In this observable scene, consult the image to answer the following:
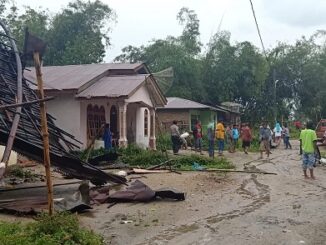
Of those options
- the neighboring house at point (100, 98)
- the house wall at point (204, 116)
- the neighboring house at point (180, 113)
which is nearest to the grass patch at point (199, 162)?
the neighboring house at point (100, 98)

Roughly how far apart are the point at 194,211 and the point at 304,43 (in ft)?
162

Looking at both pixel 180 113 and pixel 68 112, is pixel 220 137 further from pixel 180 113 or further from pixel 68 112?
pixel 180 113

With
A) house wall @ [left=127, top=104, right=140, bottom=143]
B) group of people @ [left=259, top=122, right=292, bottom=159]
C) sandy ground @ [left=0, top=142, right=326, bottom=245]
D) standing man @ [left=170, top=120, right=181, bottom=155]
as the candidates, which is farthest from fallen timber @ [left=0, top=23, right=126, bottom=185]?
house wall @ [left=127, top=104, right=140, bottom=143]

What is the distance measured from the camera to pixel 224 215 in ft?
31.1

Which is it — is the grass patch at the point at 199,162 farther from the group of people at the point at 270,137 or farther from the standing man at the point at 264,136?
the group of people at the point at 270,137

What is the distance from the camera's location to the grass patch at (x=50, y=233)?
6.36 m

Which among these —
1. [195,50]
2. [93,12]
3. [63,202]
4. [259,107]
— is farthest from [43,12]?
[63,202]

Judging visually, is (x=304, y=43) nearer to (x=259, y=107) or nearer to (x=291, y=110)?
(x=291, y=110)

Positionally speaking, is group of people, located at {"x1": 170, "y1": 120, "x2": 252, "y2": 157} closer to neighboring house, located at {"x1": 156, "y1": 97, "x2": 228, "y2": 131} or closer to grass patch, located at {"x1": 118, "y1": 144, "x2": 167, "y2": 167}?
grass patch, located at {"x1": 118, "y1": 144, "x2": 167, "y2": 167}

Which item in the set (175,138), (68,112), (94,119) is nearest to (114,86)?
(94,119)

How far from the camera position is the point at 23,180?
14297mm

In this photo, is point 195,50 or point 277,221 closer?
point 277,221

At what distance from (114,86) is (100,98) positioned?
1.45 m

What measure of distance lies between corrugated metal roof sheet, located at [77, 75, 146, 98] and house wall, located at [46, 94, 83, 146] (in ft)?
2.53
